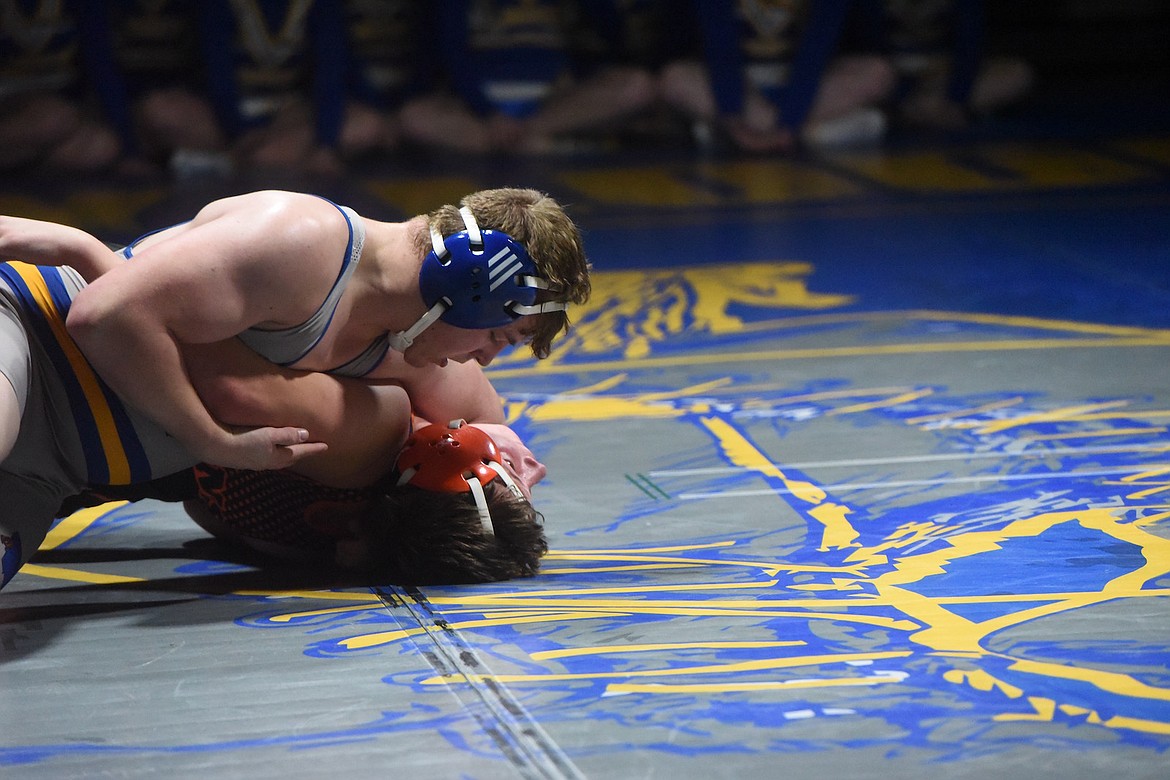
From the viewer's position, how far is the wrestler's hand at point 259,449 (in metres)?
2.44

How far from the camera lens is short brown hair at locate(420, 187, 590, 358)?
248cm

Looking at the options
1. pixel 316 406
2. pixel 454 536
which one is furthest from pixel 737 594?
pixel 316 406

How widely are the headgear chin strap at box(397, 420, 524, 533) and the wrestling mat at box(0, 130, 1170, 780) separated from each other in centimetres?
18

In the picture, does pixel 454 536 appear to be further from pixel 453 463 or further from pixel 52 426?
pixel 52 426

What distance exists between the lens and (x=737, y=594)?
248cm

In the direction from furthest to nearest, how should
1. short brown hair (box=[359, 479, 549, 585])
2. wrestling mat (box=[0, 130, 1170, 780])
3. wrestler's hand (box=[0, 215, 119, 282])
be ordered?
short brown hair (box=[359, 479, 549, 585]) → wrestler's hand (box=[0, 215, 119, 282]) → wrestling mat (box=[0, 130, 1170, 780])

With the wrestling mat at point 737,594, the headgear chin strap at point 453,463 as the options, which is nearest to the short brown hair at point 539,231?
the headgear chin strap at point 453,463

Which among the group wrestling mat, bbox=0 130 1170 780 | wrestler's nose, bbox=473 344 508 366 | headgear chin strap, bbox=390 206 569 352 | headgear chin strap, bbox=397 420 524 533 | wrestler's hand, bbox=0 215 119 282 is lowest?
wrestling mat, bbox=0 130 1170 780

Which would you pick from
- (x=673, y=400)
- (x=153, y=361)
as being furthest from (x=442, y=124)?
(x=153, y=361)

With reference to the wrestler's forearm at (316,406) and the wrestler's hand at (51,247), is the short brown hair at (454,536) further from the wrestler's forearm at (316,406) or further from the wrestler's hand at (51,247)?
the wrestler's hand at (51,247)

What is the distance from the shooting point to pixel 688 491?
10.1 feet

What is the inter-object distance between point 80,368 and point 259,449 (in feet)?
1.11

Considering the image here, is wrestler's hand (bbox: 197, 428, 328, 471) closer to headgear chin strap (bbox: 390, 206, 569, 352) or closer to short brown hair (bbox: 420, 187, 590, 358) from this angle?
headgear chin strap (bbox: 390, 206, 569, 352)

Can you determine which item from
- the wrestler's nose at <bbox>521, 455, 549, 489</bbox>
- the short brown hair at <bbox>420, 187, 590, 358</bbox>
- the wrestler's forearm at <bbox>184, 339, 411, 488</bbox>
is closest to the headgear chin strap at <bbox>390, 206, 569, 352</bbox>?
the short brown hair at <bbox>420, 187, 590, 358</bbox>
